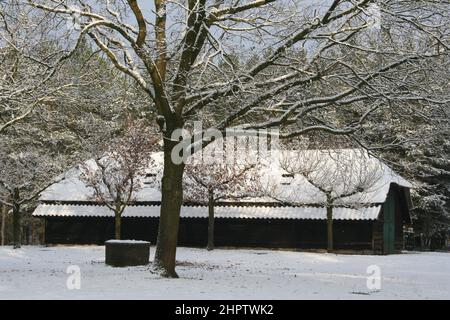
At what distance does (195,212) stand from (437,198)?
1671cm

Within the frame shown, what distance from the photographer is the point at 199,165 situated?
113 ft

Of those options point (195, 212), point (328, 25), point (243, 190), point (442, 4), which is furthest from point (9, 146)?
point (442, 4)

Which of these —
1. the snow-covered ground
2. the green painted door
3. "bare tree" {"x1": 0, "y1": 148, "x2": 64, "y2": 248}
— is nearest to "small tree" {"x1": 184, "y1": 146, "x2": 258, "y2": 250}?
the green painted door

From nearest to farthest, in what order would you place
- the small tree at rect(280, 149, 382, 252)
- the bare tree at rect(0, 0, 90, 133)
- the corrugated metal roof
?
1. the bare tree at rect(0, 0, 90, 133)
2. the small tree at rect(280, 149, 382, 252)
3. the corrugated metal roof

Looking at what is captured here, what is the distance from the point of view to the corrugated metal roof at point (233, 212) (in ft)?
111

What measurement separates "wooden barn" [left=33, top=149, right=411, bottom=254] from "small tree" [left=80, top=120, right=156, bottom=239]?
5.12 ft

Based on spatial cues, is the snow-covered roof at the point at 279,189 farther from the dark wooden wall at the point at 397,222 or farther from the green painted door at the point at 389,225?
the green painted door at the point at 389,225

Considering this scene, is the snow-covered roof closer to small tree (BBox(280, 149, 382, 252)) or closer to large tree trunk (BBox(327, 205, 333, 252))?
small tree (BBox(280, 149, 382, 252))

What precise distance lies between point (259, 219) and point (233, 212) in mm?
1469

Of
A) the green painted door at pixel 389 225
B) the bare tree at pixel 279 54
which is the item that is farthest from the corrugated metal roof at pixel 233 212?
the bare tree at pixel 279 54

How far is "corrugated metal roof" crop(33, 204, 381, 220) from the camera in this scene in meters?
33.9

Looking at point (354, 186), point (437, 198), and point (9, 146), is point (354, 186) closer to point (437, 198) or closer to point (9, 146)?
point (437, 198)

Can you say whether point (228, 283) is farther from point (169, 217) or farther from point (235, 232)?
point (235, 232)

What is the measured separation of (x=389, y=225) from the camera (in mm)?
36719
